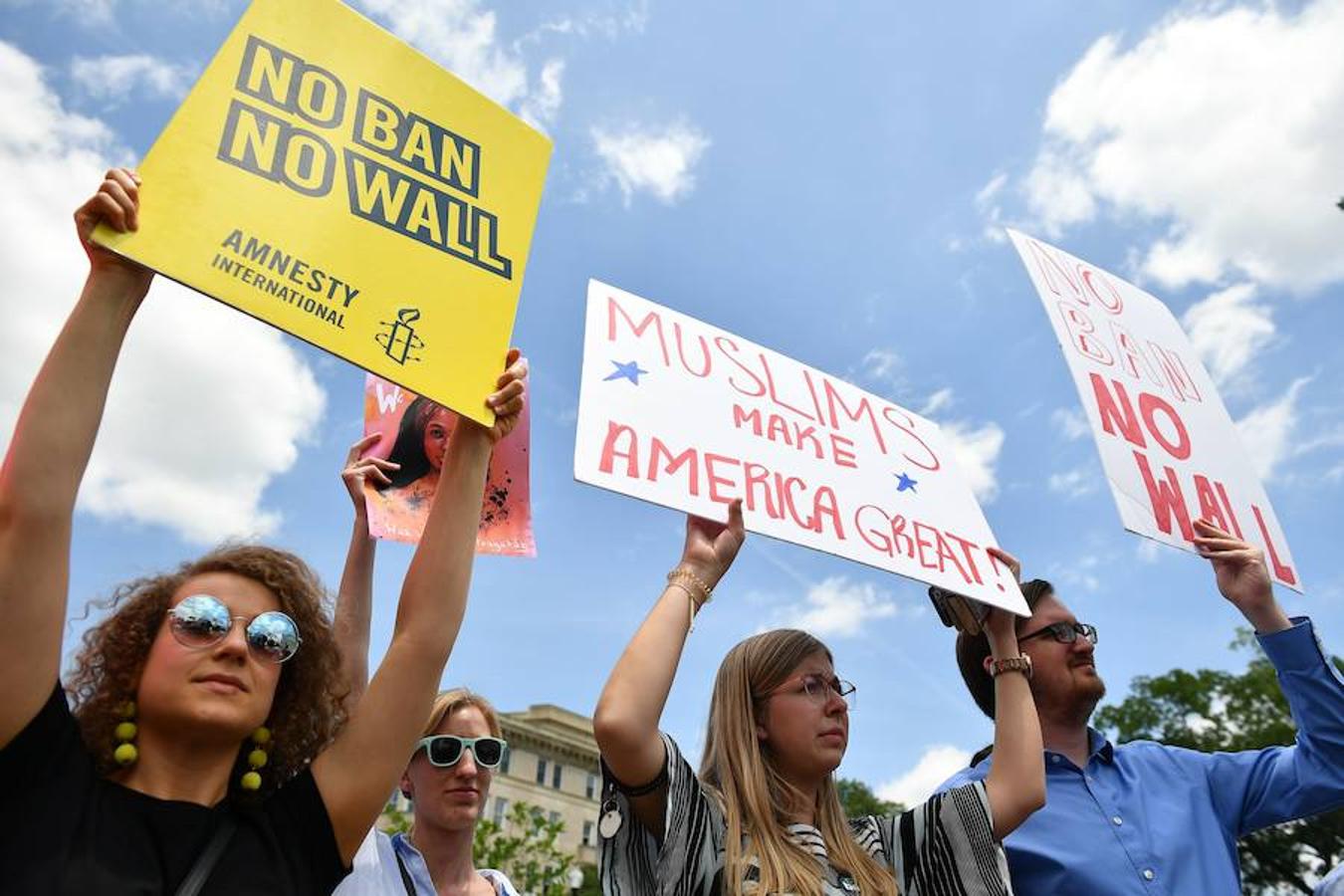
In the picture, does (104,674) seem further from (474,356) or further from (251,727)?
(474,356)

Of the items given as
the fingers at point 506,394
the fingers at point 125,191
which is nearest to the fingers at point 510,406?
the fingers at point 506,394

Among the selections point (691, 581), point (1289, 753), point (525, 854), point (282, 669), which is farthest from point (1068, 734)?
point (525, 854)

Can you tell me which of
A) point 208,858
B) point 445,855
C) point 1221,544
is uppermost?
point 1221,544

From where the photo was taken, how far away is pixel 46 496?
182 centimetres

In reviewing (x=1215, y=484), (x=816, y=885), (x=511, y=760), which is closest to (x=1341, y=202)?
(x=1215, y=484)

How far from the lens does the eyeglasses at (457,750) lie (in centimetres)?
399

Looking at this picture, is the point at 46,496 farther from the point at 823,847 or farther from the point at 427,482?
the point at 823,847

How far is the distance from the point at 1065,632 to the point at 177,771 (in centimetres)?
299

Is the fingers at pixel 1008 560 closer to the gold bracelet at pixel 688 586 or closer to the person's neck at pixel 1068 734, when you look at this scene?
the person's neck at pixel 1068 734

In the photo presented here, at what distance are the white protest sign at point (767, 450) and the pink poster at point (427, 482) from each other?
359 mm

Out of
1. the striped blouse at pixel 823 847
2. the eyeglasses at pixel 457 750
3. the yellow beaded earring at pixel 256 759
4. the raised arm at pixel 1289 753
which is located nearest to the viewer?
the yellow beaded earring at pixel 256 759

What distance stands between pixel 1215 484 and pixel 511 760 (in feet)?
169

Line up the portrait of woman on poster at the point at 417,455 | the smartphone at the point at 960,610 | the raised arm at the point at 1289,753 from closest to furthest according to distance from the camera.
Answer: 1. the portrait of woman on poster at the point at 417,455
2. the raised arm at the point at 1289,753
3. the smartphone at the point at 960,610

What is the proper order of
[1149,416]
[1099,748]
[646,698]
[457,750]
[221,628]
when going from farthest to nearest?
[1149,416] < [457,750] < [1099,748] < [646,698] < [221,628]
